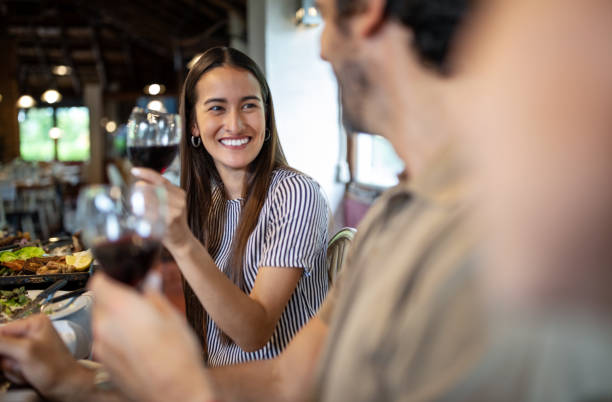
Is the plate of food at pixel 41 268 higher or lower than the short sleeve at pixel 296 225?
lower

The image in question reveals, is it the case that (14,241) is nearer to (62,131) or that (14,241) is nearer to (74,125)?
(62,131)

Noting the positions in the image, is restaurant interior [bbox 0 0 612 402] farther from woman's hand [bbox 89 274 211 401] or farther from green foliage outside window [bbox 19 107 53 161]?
→ green foliage outside window [bbox 19 107 53 161]

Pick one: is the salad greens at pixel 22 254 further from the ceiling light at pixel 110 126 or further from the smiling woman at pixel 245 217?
the ceiling light at pixel 110 126

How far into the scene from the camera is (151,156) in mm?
1279

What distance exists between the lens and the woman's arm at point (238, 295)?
1.24 metres

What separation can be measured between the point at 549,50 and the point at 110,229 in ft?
1.93

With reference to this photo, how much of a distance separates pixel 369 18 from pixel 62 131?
18454mm

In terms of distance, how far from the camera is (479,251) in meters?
0.60

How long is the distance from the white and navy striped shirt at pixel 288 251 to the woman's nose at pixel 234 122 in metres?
0.19

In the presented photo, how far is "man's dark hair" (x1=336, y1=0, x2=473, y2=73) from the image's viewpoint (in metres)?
0.69

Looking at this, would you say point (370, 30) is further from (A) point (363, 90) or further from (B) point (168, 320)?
(B) point (168, 320)

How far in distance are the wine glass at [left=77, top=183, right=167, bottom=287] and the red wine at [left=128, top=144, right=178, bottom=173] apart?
0.51 metres

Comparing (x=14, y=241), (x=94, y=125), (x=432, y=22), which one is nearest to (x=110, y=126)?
(x=94, y=125)

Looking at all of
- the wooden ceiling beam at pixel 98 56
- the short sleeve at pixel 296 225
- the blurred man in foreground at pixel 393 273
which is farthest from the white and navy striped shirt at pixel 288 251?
the wooden ceiling beam at pixel 98 56
